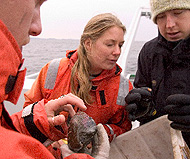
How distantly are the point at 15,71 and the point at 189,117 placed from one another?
1061 millimetres

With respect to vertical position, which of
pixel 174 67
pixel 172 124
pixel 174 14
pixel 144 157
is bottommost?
pixel 144 157

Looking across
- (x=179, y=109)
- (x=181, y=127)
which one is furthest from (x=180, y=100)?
(x=181, y=127)

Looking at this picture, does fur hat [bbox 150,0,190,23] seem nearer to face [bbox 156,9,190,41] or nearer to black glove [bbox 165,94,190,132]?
face [bbox 156,9,190,41]

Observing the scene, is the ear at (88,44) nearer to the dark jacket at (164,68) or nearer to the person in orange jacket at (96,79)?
the person in orange jacket at (96,79)

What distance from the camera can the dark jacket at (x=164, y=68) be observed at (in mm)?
1419

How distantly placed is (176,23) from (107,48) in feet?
1.59

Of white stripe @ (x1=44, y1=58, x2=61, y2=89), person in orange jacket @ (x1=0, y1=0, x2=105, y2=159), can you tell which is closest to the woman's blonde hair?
white stripe @ (x1=44, y1=58, x2=61, y2=89)

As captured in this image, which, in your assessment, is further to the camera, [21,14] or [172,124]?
[172,124]

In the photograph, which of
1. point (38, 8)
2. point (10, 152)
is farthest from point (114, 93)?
point (10, 152)

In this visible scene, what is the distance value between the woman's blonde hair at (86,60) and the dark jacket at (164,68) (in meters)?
0.30

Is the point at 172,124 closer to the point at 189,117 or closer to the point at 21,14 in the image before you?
the point at 189,117

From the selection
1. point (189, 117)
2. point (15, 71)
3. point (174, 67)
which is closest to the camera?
point (15, 71)

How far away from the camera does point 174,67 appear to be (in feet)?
4.83

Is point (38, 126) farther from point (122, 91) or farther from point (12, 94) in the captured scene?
point (122, 91)
